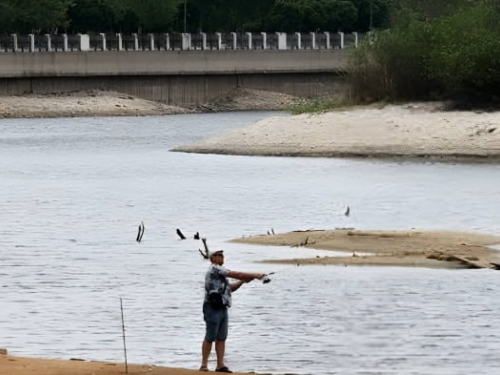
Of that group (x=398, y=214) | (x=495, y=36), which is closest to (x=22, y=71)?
(x=495, y=36)

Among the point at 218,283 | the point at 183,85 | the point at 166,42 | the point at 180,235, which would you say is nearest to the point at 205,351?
the point at 218,283

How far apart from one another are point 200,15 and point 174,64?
114 feet

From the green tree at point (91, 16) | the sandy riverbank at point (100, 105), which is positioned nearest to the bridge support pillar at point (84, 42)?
the sandy riverbank at point (100, 105)

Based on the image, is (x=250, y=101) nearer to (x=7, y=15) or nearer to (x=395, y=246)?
(x=7, y=15)

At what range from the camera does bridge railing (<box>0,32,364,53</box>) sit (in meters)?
120

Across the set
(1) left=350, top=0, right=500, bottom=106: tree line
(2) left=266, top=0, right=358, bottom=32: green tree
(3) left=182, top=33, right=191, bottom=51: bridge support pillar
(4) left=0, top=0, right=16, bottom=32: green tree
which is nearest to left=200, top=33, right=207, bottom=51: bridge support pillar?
(3) left=182, top=33, right=191, bottom=51: bridge support pillar

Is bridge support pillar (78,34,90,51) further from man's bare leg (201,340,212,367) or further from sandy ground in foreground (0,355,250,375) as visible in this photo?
man's bare leg (201,340,212,367)

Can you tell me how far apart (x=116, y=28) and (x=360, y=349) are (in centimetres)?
12679

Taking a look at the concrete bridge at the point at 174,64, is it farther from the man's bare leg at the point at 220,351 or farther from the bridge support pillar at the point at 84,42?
the man's bare leg at the point at 220,351

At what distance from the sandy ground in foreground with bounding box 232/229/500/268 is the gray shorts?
11.9m

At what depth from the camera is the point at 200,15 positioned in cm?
15838

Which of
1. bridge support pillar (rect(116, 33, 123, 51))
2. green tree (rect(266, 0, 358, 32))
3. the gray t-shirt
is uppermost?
the gray t-shirt

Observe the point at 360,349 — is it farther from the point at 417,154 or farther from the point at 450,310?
the point at 417,154

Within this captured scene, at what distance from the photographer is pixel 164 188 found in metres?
57.5
